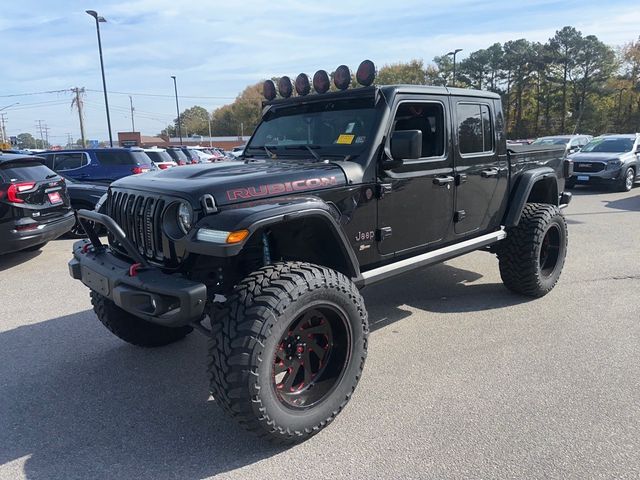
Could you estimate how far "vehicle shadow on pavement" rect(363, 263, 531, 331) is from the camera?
4.82 m


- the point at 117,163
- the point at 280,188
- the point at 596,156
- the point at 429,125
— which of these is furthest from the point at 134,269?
the point at 596,156

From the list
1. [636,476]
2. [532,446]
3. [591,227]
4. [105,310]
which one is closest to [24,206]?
[105,310]

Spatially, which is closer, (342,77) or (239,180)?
(239,180)

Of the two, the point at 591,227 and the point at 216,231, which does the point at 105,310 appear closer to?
the point at 216,231

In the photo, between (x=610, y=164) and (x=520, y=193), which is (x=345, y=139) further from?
(x=610, y=164)

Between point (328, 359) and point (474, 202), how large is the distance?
2159 mm

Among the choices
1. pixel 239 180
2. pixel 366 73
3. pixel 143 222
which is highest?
pixel 366 73

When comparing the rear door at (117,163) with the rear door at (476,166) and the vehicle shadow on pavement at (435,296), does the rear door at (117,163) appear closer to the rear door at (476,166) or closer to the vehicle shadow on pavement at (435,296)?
the vehicle shadow on pavement at (435,296)

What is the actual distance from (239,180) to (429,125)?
1873 mm

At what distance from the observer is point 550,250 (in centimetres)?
534

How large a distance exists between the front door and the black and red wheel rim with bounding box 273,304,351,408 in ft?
2.73

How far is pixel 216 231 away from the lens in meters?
2.57

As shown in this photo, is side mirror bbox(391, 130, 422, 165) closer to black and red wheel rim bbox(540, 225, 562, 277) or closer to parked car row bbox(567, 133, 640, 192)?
black and red wheel rim bbox(540, 225, 562, 277)

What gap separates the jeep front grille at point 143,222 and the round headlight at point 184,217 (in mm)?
127
